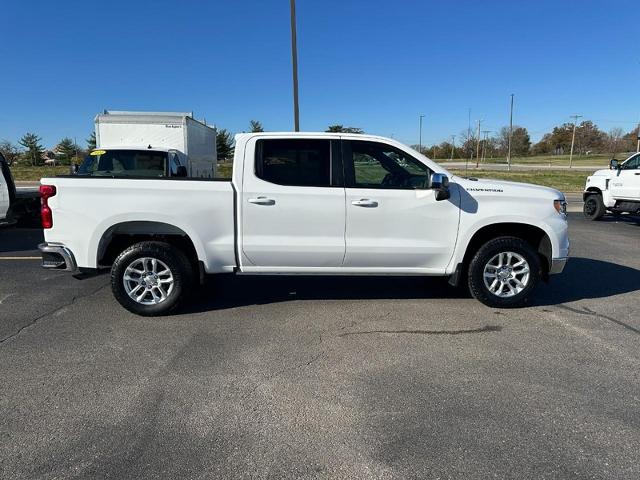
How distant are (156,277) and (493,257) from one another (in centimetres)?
363

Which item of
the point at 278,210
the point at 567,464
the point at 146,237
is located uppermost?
the point at 278,210

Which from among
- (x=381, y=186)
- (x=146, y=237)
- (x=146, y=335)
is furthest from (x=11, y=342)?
(x=381, y=186)

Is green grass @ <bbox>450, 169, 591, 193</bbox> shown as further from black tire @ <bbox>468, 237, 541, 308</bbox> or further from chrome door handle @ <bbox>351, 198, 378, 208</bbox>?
chrome door handle @ <bbox>351, 198, 378, 208</bbox>

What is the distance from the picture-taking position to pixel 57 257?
16.3 ft

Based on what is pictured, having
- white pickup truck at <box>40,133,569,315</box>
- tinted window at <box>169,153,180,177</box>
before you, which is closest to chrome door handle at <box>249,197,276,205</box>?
white pickup truck at <box>40,133,569,315</box>

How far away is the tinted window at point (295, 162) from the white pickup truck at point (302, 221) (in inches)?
0.4

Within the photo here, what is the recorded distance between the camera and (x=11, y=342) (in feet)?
14.2

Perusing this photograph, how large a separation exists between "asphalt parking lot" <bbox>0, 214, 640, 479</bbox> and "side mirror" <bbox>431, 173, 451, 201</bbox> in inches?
50.3

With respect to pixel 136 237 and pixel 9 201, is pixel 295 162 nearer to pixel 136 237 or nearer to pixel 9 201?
pixel 136 237

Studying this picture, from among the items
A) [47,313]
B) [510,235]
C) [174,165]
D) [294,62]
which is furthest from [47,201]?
[294,62]

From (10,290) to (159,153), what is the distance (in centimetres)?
570

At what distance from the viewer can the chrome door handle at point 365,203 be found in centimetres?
500

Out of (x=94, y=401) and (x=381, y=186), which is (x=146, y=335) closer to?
(x=94, y=401)

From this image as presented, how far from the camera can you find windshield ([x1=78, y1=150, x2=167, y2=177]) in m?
10.3
